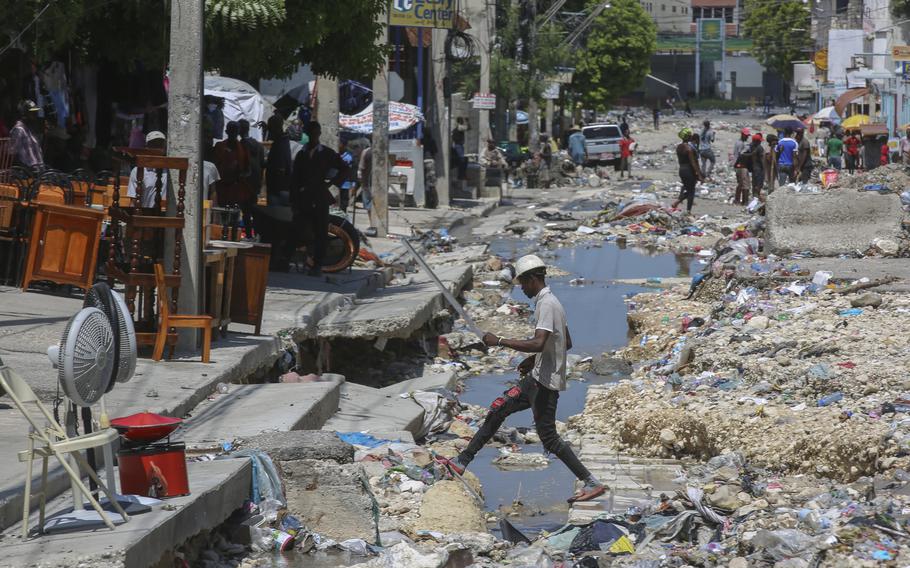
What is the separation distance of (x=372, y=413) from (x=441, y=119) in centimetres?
2160

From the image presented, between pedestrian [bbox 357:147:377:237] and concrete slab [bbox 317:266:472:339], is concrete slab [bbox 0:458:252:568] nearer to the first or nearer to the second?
concrete slab [bbox 317:266:472:339]

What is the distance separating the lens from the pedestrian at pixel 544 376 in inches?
304

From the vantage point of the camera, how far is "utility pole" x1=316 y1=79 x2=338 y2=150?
18.2 meters

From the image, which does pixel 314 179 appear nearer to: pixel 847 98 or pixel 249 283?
pixel 249 283

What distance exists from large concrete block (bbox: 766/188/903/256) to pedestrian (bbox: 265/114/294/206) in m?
6.35

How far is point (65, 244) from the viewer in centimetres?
1080

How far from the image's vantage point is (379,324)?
11500 millimetres

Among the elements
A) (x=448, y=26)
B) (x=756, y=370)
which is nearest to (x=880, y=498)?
(x=756, y=370)

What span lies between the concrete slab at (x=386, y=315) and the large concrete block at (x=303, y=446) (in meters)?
4.23

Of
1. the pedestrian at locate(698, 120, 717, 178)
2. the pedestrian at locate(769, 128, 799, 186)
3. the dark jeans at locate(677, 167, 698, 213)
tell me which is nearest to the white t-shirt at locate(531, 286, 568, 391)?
the dark jeans at locate(677, 167, 698, 213)

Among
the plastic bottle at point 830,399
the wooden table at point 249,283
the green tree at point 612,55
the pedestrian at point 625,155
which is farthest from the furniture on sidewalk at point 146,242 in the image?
the green tree at point 612,55

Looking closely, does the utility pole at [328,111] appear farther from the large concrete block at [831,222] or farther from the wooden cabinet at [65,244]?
the wooden cabinet at [65,244]

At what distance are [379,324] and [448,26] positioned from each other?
13.1m

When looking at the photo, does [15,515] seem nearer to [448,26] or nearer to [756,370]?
[756,370]
